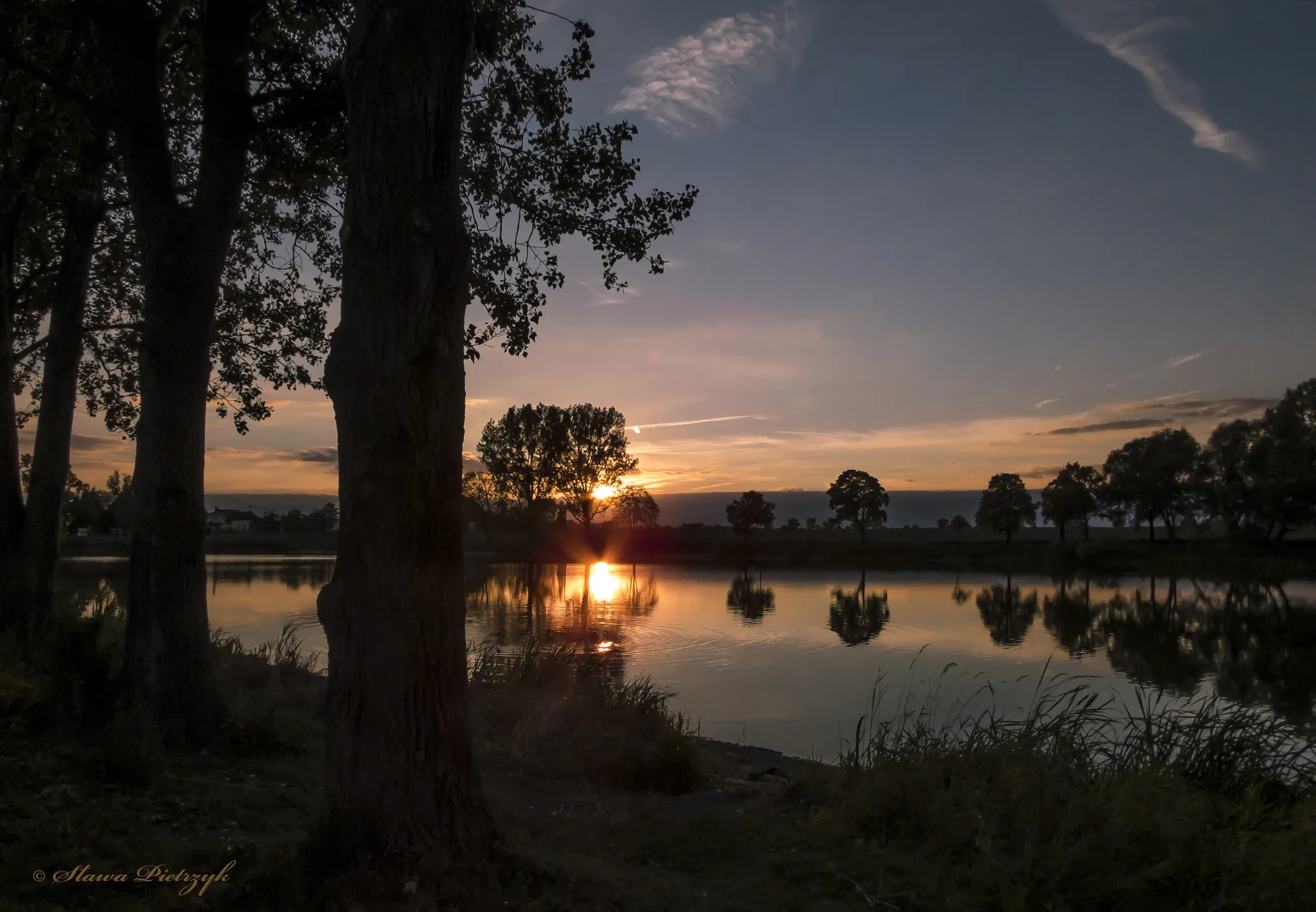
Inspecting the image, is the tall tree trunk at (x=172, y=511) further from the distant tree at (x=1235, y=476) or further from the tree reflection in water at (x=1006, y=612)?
the distant tree at (x=1235, y=476)

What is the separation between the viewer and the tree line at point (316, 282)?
4078mm

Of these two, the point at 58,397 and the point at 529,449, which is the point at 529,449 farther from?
the point at 58,397

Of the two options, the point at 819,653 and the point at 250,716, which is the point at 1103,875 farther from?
the point at 819,653

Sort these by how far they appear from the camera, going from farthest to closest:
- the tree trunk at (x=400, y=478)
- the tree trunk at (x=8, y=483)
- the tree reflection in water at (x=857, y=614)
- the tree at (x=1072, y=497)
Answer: the tree at (x=1072, y=497), the tree reflection in water at (x=857, y=614), the tree trunk at (x=8, y=483), the tree trunk at (x=400, y=478)

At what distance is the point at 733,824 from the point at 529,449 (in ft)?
218

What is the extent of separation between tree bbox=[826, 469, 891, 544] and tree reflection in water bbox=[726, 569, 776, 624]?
5217cm

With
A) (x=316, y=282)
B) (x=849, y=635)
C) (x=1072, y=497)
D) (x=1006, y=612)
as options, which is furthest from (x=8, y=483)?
(x=1072, y=497)

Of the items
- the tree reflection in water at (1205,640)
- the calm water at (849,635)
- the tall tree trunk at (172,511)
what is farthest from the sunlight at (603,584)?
the tall tree trunk at (172,511)

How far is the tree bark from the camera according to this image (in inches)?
257

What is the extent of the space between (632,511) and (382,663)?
265ft

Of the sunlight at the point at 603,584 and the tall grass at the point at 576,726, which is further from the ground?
the tall grass at the point at 576,726

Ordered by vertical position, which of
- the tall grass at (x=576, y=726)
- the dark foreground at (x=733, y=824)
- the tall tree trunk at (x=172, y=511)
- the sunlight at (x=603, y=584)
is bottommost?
the sunlight at (x=603, y=584)

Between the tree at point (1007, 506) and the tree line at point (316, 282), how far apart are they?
9142 cm

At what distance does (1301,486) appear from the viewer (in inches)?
2125
